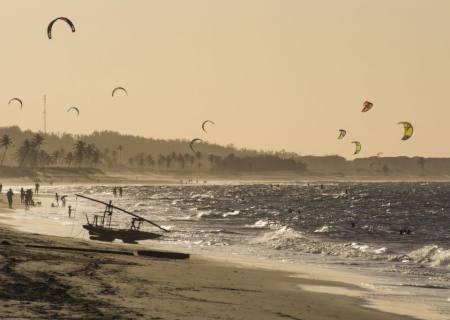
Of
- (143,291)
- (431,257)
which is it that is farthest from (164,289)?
(431,257)

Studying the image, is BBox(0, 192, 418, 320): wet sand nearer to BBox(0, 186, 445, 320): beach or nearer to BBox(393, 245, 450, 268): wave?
BBox(0, 186, 445, 320): beach

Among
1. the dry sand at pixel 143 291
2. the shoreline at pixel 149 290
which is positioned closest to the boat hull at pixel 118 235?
the shoreline at pixel 149 290

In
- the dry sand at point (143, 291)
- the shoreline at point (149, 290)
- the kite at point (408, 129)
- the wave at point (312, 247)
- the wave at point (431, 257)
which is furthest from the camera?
the kite at point (408, 129)

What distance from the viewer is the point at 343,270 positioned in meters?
26.9

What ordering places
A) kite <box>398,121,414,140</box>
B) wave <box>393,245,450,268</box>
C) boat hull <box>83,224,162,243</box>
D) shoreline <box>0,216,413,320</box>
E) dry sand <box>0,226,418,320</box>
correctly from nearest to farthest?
1. dry sand <box>0,226,418,320</box>
2. shoreline <box>0,216,413,320</box>
3. wave <box>393,245,450,268</box>
4. boat hull <box>83,224,162,243</box>
5. kite <box>398,121,414,140</box>

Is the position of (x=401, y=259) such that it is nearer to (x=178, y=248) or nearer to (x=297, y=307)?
(x=178, y=248)

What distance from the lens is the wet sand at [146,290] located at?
13852mm

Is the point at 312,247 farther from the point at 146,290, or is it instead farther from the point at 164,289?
the point at 146,290

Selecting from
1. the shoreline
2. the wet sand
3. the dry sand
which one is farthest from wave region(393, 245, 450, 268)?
the dry sand

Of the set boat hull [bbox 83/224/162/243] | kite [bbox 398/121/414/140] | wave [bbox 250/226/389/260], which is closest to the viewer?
boat hull [bbox 83/224/162/243]

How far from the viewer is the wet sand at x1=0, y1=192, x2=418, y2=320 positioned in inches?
545

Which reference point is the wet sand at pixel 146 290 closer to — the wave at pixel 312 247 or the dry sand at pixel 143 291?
the dry sand at pixel 143 291

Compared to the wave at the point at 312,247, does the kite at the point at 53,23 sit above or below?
above

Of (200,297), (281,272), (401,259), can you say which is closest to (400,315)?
(200,297)
